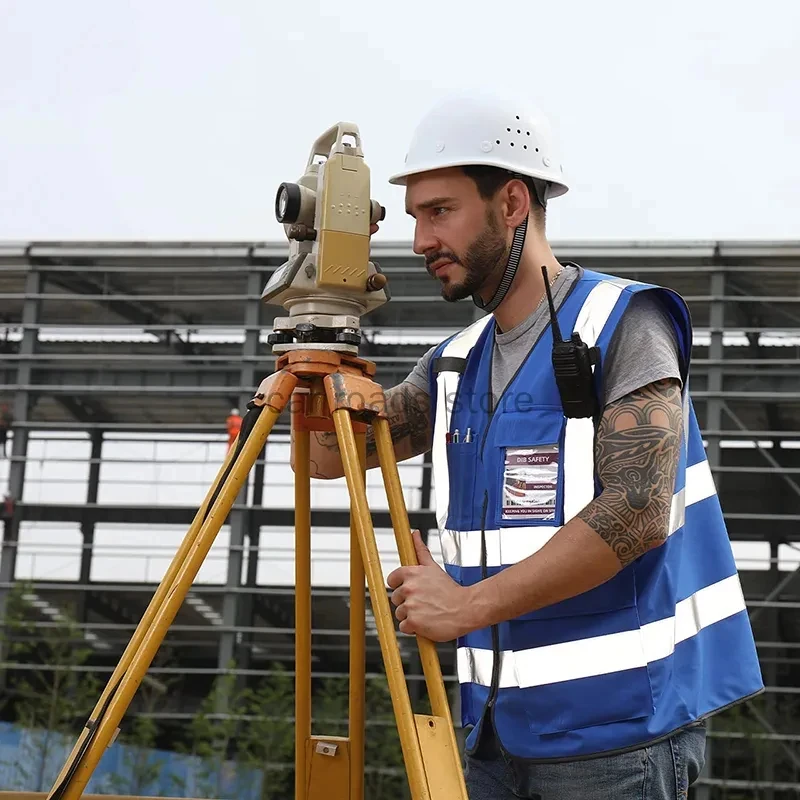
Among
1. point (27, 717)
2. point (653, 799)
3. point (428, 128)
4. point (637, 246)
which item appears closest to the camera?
point (653, 799)

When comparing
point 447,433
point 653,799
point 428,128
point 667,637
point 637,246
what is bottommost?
point 653,799

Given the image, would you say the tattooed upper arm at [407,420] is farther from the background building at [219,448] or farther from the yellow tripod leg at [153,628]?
the background building at [219,448]

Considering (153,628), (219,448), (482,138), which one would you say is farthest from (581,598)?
(219,448)

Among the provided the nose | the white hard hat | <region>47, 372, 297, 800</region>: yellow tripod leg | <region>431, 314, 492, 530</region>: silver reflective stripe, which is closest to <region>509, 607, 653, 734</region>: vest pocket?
<region>431, 314, 492, 530</region>: silver reflective stripe

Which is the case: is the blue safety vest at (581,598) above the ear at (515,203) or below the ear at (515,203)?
below

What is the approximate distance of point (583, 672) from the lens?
208 cm

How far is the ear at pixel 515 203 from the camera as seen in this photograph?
91.0 inches

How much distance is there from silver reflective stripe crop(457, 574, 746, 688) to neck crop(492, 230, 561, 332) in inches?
25.6

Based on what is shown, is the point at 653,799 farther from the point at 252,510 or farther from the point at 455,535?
the point at 252,510

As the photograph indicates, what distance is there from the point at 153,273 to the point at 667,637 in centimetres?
1550

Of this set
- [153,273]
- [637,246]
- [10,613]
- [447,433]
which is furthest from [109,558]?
[447,433]

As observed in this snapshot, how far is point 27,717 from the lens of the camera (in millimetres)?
14820

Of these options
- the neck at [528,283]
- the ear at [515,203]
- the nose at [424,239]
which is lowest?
the neck at [528,283]

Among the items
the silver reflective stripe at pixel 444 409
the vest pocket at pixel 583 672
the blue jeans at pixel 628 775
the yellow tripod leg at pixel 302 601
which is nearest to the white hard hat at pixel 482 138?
the silver reflective stripe at pixel 444 409
